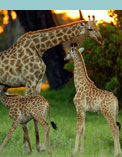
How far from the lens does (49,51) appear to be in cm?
1207

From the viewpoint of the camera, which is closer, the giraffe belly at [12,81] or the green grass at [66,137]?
the green grass at [66,137]

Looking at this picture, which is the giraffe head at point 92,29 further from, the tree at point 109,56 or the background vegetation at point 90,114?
the tree at point 109,56

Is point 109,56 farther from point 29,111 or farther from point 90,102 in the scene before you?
point 29,111

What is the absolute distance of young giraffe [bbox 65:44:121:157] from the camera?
6355 millimetres

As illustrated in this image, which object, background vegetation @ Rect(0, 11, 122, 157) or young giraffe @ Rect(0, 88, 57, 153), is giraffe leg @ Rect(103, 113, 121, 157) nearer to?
background vegetation @ Rect(0, 11, 122, 157)

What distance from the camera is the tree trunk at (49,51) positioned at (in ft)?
38.0

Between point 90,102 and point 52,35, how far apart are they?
140 cm

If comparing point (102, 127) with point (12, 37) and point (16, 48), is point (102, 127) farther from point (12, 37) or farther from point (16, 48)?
point (12, 37)

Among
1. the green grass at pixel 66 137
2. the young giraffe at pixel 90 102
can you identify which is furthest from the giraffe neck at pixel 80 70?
the green grass at pixel 66 137

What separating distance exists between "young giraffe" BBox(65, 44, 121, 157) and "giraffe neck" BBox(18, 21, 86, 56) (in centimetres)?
51

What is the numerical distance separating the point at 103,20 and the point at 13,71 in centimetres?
382

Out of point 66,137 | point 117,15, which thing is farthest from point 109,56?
point 66,137

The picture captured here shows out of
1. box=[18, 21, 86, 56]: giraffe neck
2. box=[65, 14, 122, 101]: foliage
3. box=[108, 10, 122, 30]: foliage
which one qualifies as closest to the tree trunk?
box=[65, 14, 122, 101]: foliage

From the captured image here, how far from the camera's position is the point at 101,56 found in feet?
32.5
